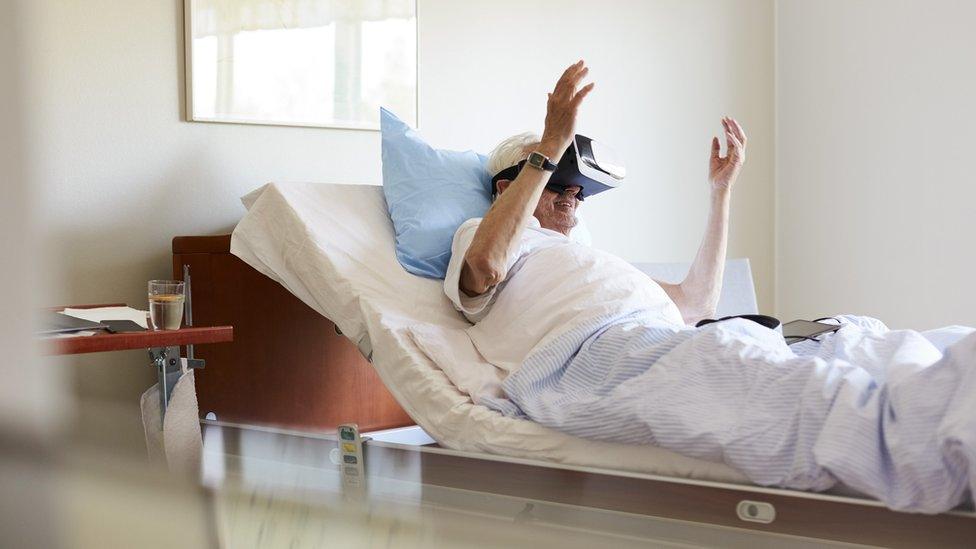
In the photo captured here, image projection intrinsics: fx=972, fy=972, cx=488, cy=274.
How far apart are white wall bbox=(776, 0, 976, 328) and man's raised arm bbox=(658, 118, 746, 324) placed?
62.9 inches

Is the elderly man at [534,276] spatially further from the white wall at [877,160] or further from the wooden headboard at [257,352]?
the white wall at [877,160]

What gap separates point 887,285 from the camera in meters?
3.86

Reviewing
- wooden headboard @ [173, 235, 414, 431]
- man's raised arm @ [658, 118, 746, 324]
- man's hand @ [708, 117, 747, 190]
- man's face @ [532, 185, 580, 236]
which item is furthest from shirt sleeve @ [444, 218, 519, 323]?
man's hand @ [708, 117, 747, 190]

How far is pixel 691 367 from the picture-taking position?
57.1 inches

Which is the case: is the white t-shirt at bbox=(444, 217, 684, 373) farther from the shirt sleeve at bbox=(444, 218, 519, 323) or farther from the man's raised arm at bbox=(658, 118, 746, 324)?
the man's raised arm at bbox=(658, 118, 746, 324)

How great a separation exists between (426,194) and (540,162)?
39 cm

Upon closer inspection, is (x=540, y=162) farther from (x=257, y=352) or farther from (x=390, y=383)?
(x=257, y=352)

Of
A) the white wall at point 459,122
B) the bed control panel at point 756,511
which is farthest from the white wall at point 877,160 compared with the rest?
the bed control panel at point 756,511

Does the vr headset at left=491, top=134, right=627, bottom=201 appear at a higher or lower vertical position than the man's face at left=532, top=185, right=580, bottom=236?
higher

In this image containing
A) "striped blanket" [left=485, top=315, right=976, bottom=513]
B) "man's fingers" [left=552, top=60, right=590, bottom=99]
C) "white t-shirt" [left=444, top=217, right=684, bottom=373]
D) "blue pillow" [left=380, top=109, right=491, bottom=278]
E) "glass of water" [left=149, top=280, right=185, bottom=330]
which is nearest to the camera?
"striped blanket" [left=485, top=315, right=976, bottom=513]

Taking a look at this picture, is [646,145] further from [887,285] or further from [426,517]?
[426,517]

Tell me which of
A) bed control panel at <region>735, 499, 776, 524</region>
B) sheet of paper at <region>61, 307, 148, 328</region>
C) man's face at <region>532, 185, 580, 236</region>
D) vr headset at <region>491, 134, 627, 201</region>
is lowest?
bed control panel at <region>735, 499, 776, 524</region>

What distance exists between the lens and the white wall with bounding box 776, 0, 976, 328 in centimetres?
362

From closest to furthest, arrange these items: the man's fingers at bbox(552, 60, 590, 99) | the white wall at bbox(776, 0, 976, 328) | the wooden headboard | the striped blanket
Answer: the striped blanket → the man's fingers at bbox(552, 60, 590, 99) → the wooden headboard → the white wall at bbox(776, 0, 976, 328)
